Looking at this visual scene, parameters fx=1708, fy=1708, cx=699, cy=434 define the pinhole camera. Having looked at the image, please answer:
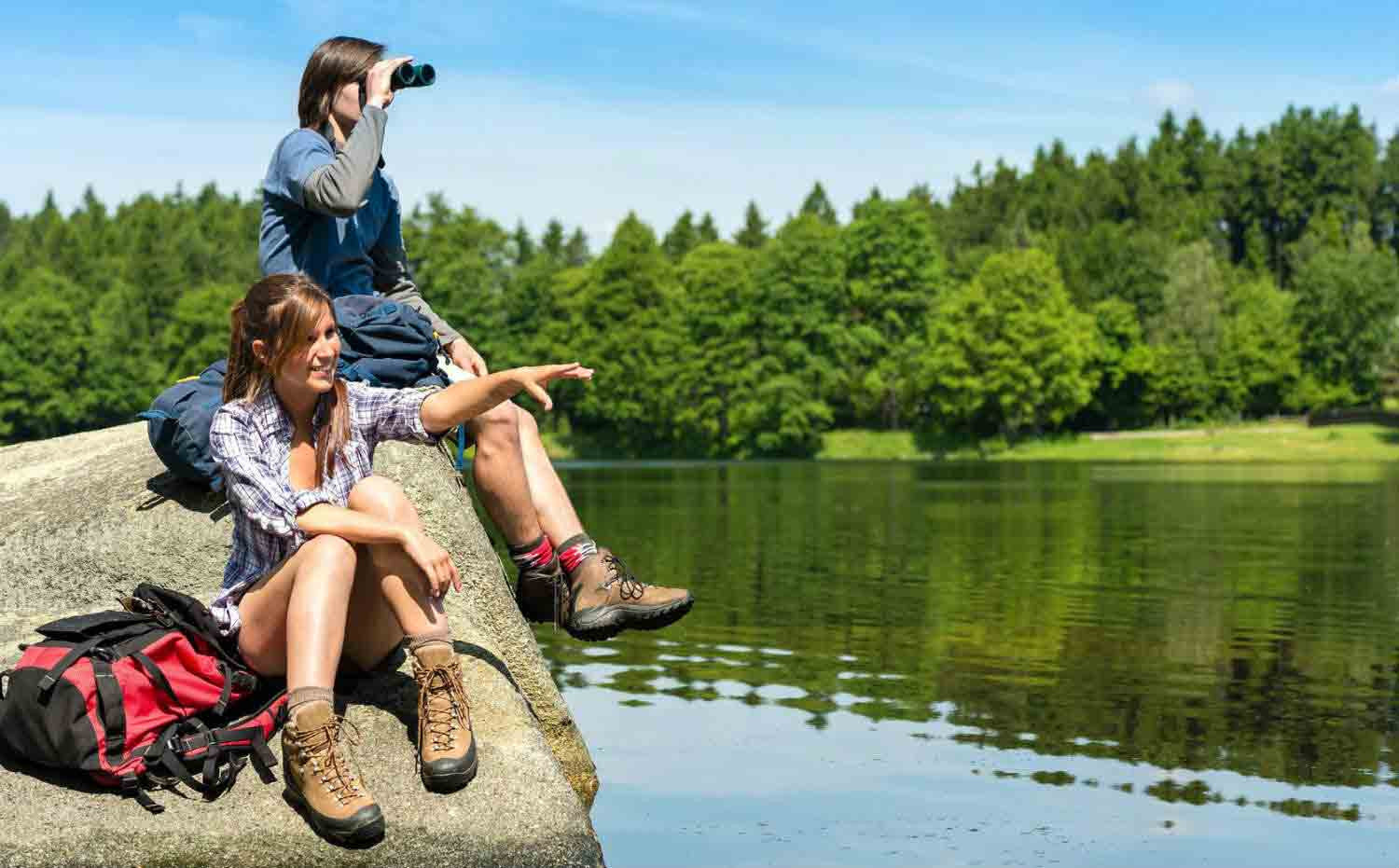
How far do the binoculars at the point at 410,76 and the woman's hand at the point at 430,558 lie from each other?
2199 mm

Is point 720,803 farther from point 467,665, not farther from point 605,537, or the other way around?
point 605,537

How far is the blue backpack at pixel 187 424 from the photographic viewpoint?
6824 mm

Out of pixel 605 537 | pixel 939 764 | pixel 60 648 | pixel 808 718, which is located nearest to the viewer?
pixel 60 648

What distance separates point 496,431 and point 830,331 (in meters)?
82.3

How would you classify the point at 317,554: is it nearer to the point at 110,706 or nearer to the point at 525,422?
the point at 110,706

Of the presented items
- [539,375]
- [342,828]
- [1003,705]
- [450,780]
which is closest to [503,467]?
[539,375]

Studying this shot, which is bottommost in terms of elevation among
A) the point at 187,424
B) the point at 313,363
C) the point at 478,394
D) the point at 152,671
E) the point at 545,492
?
the point at 152,671

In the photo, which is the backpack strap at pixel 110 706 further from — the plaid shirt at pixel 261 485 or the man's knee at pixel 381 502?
the man's knee at pixel 381 502

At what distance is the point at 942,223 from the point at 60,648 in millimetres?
134009

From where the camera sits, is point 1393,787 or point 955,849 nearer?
point 955,849

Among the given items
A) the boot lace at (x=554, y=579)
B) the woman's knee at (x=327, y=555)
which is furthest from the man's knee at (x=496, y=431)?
the woman's knee at (x=327, y=555)

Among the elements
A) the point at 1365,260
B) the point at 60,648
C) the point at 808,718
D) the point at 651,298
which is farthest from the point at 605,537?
the point at 1365,260

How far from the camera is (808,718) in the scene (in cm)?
995

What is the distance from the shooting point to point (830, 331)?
88.4 m
